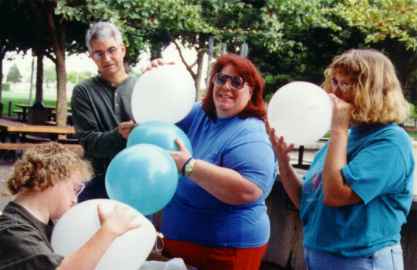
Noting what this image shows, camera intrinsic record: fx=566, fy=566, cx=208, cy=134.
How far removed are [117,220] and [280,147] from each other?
98cm

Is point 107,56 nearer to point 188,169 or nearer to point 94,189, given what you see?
point 94,189

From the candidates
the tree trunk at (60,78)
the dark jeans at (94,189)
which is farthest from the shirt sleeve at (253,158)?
the tree trunk at (60,78)

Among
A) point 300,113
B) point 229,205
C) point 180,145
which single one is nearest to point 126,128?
point 180,145

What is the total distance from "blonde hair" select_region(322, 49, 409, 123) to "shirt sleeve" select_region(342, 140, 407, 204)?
0.12 meters

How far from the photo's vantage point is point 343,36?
2055 centimetres

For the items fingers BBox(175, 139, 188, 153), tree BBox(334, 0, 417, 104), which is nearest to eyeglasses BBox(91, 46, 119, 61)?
fingers BBox(175, 139, 188, 153)

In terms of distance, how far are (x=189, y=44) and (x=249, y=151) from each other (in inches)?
494

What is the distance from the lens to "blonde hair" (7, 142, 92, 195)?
2.18 m

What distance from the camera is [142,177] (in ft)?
7.66

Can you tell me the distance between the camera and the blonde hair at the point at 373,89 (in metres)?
2.23

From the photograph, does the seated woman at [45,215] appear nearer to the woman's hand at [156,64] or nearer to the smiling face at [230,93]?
the smiling face at [230,93]

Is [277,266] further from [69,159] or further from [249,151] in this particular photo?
[69,159]

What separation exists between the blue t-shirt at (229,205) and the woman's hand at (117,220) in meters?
0.65

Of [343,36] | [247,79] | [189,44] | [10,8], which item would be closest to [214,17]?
[189,44]
